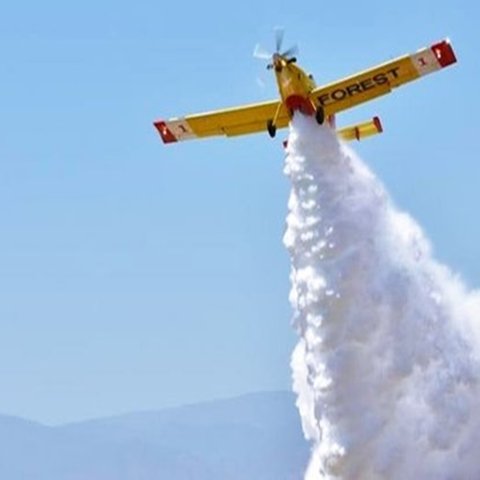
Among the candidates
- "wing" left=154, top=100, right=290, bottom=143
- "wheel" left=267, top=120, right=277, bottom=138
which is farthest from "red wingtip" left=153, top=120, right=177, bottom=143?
"wheel" left=267, top=120, right=277, bottom=138

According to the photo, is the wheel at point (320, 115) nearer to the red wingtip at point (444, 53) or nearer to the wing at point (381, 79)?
the wing at point (381, 79)

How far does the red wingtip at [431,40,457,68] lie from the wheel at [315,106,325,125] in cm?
558

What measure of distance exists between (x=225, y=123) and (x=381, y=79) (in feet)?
27.4

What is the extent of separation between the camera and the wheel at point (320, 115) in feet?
227

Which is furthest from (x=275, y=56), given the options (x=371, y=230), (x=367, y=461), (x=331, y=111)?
(x=367, y=461)

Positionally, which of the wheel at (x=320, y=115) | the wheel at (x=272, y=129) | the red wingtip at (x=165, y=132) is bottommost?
the wheel at (x=320, y=115)

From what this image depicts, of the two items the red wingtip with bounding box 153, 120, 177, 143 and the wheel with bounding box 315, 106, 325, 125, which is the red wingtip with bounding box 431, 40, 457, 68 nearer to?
the wheel with bounding box 315, 106, 325, 125

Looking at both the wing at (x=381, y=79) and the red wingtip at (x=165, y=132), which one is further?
the red wingtip at (x=165, y=132)

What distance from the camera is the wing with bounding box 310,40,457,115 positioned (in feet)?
226

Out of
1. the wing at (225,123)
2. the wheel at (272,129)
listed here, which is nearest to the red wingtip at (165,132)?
the wing at (225,123)

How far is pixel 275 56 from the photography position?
68562 millimetres

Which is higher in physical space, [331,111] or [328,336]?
[331,111]

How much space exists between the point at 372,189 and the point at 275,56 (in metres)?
7.46

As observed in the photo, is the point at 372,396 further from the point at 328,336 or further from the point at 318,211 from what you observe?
the point at 318,211
